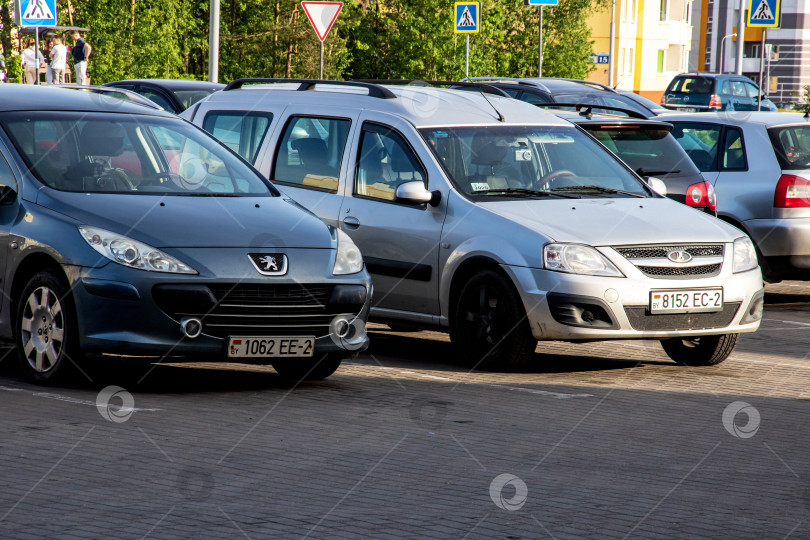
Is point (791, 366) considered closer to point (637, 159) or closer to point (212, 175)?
point (637, 159)

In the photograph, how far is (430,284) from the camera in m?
9.48

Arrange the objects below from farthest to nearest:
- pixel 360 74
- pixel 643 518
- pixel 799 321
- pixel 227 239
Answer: pixel 360 74 < pixel 799 321 < pixel 227 239 < pixel 643 518

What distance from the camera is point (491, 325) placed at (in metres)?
9.13

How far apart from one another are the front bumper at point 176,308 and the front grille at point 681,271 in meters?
2.20

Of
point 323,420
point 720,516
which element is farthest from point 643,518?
point 323,420

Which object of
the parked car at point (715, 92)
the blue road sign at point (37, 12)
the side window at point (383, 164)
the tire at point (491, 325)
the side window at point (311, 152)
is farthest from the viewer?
the parked car at point (715, 92)

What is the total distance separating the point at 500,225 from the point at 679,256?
1110 millimetres

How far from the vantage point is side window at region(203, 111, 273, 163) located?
35.7 ft

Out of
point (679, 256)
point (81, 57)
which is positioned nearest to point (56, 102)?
point (679, 256)

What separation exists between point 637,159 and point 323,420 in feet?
19.4

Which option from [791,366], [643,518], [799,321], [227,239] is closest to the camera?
[643,518]

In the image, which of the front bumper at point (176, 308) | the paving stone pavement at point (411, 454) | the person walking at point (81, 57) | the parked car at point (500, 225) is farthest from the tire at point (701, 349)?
the person walking at point (81, 57)

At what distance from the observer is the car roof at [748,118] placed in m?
13.0

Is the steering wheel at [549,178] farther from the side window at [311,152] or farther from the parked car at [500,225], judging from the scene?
the side window at [311,152]
